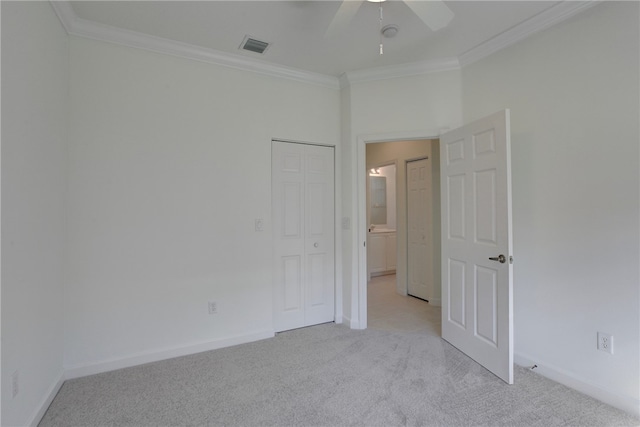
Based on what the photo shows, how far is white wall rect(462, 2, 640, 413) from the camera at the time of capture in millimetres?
1873

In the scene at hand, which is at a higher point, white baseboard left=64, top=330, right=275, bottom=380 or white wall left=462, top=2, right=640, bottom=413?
white wall left=462, top=2, right=640, bottom=413

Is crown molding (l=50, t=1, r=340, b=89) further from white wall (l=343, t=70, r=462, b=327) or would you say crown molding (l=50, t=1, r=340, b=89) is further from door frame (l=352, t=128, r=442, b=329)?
door frame (l=352, t=128, r=442, b=329)

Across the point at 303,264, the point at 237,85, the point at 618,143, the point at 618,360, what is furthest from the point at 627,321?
the point at 237,85

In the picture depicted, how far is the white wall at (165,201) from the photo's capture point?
2.31m

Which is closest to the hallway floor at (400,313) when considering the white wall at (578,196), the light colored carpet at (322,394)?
the light colored carpet at (322,394)

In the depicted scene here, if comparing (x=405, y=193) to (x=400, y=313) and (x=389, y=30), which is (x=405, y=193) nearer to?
(x=400, y=313)

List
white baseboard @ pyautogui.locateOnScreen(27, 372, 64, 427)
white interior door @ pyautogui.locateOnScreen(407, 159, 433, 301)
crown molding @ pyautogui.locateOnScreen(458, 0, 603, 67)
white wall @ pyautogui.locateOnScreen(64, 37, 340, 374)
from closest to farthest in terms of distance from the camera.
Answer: white baseboard @ pyautogui.locateOnScreen(27, 372, 64, 427)
crown molding @ pyautogui.locateOnScreen(458, 0, 603, 67)
white wall @ pyautogui.locateOnScreen(64, 37, 340, 374)
white interior door @ pyautogui.locateOnScreen(407, 159, 433, 301)

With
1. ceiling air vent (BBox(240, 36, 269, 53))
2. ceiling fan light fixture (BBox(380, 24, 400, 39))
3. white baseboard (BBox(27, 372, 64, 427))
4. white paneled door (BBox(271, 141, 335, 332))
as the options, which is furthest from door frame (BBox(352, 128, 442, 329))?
white baseboard (BBox(27, 372, 64, 427))

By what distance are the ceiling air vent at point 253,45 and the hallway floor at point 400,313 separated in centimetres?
302

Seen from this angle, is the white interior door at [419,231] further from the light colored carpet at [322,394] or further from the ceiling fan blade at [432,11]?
the ceiling fan blade at [432,11]

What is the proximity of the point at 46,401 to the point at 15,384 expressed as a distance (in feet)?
1.62

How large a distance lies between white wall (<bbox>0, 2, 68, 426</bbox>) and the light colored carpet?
43 centimetres

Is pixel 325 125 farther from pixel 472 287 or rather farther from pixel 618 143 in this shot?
pixel 618 143

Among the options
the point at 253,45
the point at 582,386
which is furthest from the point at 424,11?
the point at 582,386
